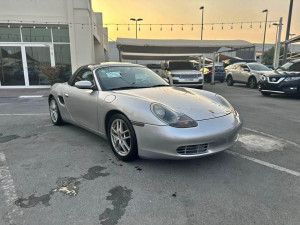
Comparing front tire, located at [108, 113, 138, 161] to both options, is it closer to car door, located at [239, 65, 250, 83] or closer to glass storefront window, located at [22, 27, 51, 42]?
glass storefront window, located at [22, 27, 51, 42]

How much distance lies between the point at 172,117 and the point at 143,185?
35.1 inches

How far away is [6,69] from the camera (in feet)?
43.2

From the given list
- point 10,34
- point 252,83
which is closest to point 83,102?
point 10,34

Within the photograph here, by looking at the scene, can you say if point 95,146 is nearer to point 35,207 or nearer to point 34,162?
point 34,162

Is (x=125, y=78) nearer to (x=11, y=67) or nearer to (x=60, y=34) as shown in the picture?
(x=60, y=34)

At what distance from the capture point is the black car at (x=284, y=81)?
9.33m

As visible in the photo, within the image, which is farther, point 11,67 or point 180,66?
point 180,66

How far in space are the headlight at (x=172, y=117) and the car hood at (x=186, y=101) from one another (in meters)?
0.09

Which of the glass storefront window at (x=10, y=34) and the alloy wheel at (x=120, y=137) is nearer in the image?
the alloy wheel at (x=120, y=137)

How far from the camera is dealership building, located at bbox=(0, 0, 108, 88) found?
1210cm

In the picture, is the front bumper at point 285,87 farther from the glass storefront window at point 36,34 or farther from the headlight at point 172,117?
the glass storefront window at point 36,34

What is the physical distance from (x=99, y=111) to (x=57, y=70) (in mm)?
9810

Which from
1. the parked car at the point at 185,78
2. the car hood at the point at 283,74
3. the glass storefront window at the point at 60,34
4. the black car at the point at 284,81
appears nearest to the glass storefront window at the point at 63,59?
the glass storefront window at the point at 60,34

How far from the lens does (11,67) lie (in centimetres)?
1318
